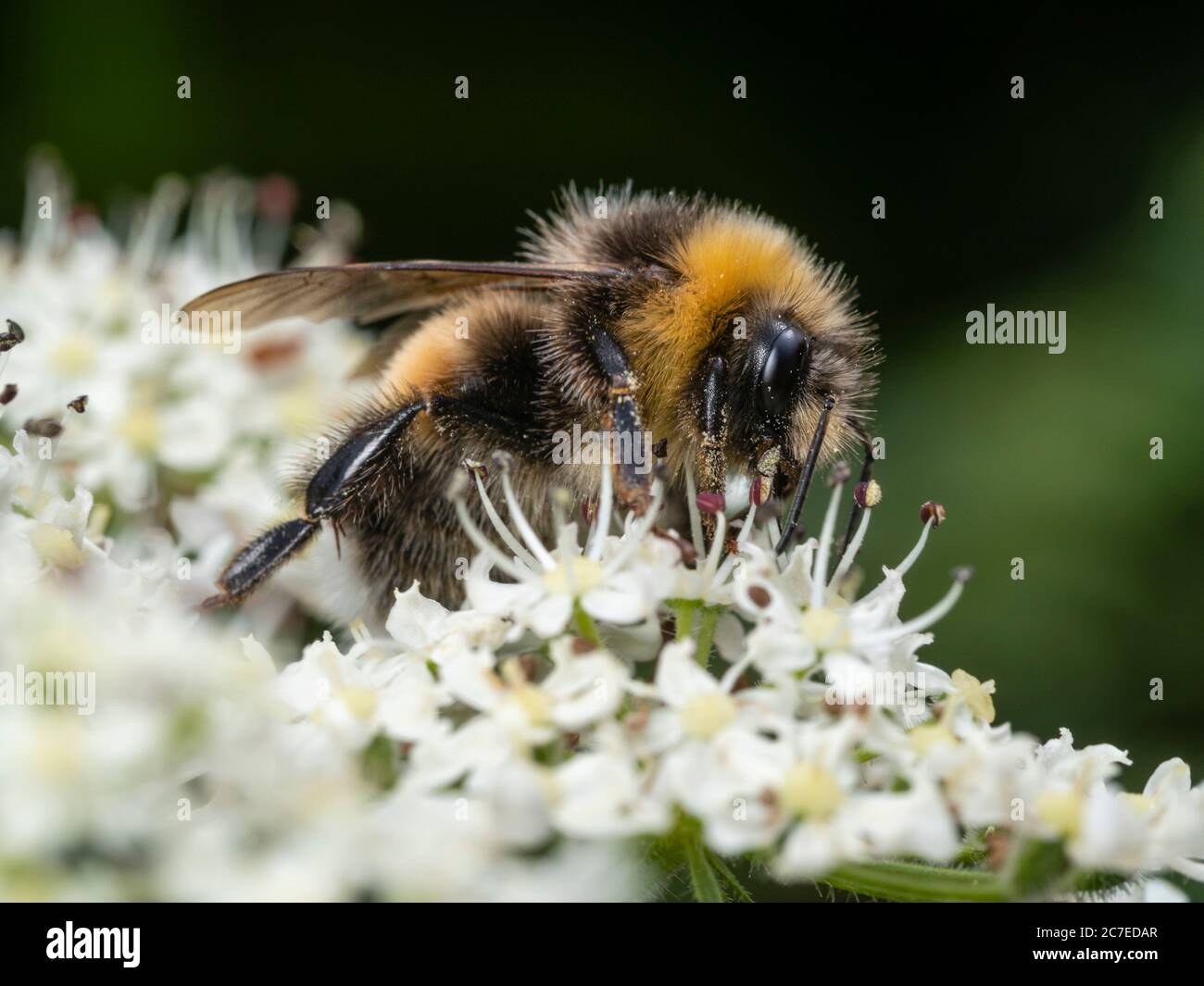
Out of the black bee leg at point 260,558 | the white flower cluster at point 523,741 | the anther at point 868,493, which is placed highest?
the anther at point 868,493

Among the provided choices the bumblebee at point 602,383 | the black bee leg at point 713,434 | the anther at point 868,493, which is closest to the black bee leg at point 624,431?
the bumblebee at point 602,383

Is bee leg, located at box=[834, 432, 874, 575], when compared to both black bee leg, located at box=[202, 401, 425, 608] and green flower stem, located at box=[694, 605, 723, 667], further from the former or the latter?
black bee leg, located at box=[202, 401, 425, 608]

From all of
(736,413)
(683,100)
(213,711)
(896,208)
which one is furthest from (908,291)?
(213,711)

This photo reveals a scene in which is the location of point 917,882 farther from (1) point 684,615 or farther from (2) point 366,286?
(2) point 366,286

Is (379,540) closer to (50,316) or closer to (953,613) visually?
(50,316)

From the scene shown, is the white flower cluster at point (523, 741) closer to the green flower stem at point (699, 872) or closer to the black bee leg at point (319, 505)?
the green flower stem at point (699, 872)

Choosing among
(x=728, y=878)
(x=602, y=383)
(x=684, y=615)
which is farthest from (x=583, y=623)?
(x=602, y=383)

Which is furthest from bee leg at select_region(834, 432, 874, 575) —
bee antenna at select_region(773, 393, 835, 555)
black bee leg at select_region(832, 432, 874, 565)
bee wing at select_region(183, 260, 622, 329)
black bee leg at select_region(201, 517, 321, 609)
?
black bee leg at select_region(201, 517, 321, 609)

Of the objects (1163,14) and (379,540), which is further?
(1163,14)
